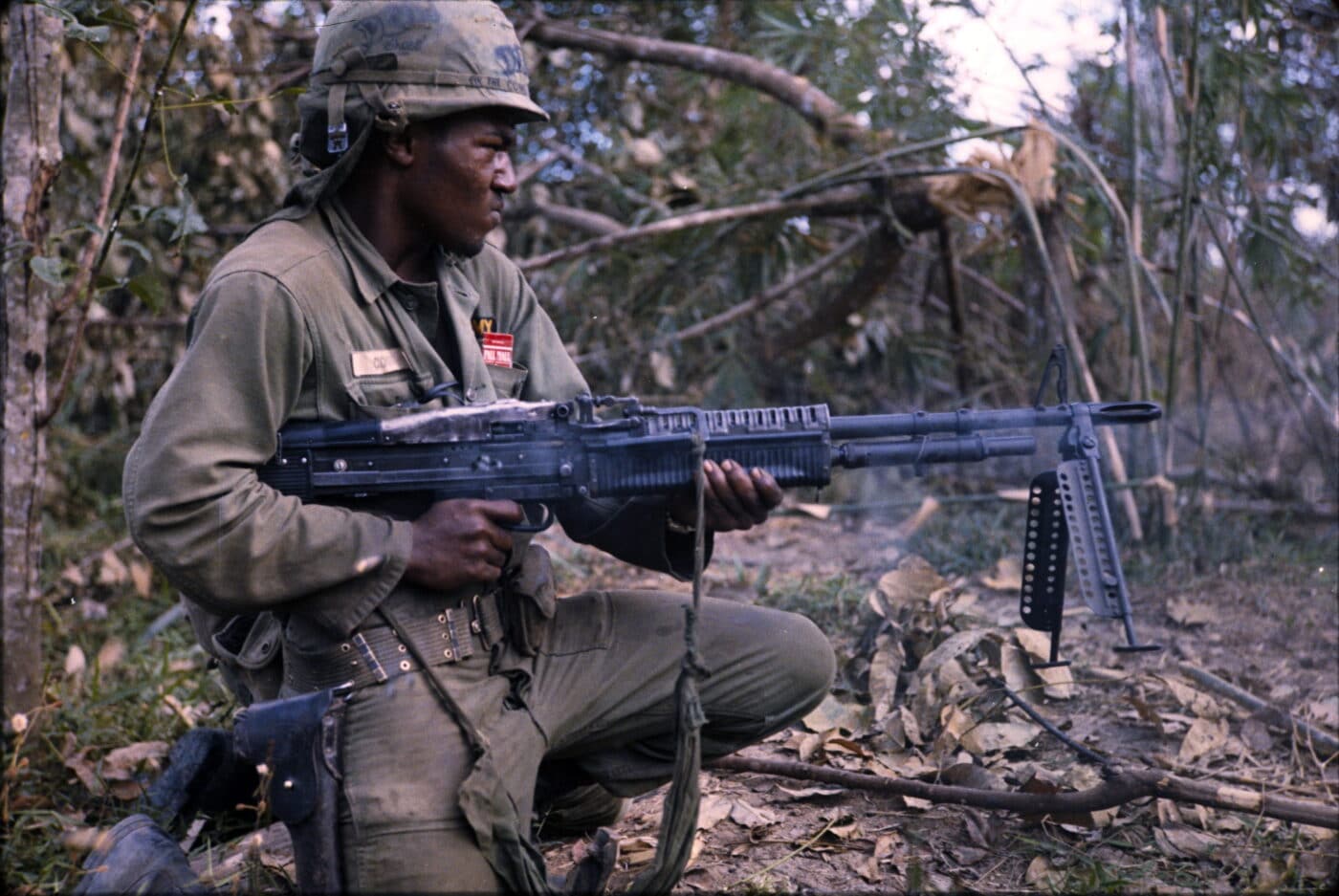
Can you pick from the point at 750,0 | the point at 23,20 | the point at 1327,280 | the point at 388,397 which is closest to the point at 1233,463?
the point at 1327,280

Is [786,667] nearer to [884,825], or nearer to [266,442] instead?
[884,825]

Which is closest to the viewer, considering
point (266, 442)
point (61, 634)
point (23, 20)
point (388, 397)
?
point (266, 442)

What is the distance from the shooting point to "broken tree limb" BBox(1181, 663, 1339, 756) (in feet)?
10.6

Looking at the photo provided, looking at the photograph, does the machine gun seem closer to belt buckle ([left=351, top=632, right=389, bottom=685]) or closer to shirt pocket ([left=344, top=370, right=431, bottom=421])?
shirt pocket ([left=344, top=370, right=431, bottom=421])

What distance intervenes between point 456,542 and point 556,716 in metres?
0.50

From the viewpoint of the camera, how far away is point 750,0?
7152 millimetres

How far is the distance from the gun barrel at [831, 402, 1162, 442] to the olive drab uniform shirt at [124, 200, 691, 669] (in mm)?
803

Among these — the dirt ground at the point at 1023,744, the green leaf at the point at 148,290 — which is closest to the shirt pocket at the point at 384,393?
the dirt ground at the point at 1023,744

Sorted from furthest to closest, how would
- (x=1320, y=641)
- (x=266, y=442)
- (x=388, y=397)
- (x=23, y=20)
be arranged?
(x=1320, y=641) < (x=23, y=20) < (x=388, y=397) < (x=266, y=442)

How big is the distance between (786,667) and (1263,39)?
13.1ft

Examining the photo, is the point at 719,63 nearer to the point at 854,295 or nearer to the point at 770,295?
the point at 770,295

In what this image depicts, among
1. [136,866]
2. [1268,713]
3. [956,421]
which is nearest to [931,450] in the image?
[956,421]

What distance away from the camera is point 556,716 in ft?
8.55

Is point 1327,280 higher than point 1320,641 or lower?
higher
